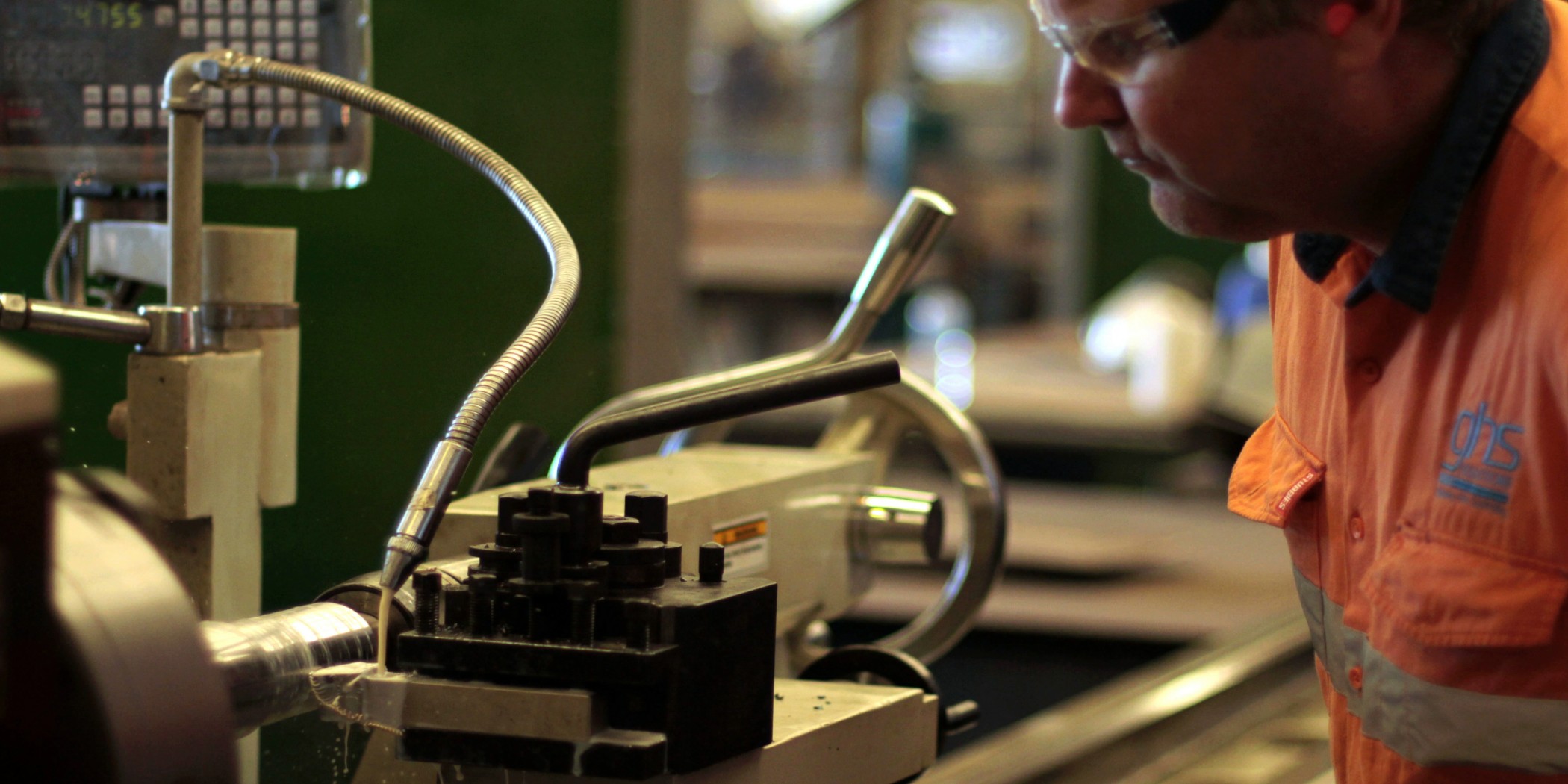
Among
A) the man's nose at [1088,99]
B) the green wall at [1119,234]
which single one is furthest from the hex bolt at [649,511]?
the green wall at [1119,234]

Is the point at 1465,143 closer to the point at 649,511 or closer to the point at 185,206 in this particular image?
the point at 649,511

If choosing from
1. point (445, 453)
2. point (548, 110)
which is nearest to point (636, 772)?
point (445, 453)

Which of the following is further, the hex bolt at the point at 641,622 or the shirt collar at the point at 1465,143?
the shirt collar at the point at 1465,143

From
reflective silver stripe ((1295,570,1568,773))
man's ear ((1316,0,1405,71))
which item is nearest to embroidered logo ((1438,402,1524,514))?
reflective silver stripe ((1295,570,1568,773))

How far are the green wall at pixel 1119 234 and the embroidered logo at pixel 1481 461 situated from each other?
7.32 metres

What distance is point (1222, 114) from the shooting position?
865 mm

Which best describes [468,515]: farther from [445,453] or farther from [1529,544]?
[1529,544]

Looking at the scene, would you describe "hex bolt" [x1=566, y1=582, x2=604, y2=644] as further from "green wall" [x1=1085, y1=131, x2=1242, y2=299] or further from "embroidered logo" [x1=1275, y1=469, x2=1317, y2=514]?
"green wall" [x1=1085, y1=131, x2=1242, y2=299]

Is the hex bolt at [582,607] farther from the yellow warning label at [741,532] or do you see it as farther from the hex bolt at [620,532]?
the yellow warning label at [741,532]

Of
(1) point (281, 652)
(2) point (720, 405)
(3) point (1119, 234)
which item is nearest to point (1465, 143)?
(2) point (720, 405)

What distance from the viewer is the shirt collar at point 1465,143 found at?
86cm

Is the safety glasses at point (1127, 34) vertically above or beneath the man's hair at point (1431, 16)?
beneath

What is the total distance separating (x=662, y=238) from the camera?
2.14m

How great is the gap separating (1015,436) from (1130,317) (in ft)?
1.67
